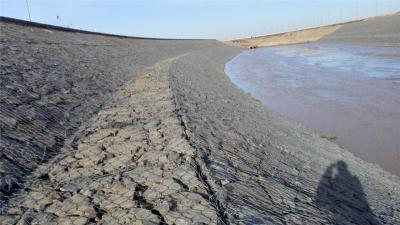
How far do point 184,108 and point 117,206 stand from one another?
4.88 metres

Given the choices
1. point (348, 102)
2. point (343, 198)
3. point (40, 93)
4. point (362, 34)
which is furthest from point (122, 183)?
point (362, 34)

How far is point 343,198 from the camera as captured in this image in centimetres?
556

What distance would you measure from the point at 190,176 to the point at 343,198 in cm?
224

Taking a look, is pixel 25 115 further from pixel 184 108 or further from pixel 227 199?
pixel 227 199

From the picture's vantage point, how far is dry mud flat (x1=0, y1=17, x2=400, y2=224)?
4023 mm

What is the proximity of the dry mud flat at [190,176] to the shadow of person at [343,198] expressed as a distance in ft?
0.07

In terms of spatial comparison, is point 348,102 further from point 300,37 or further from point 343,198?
point 300,37

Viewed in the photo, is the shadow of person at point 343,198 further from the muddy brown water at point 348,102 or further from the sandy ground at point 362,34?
the sandy ground at point 362,34

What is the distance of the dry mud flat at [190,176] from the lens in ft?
13.2

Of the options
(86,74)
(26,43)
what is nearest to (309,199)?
(86,74)

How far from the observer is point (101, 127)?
729cm

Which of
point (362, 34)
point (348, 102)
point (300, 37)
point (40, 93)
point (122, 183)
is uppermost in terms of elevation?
point (40, 93)

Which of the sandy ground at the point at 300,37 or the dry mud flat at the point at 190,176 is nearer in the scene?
the dry mud flat at the point at 190,176

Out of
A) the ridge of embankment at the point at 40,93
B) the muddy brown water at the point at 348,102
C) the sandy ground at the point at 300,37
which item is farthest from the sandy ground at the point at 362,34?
the ridge of embankment at the point at 40,93
